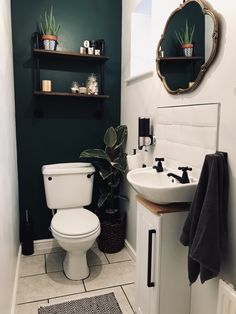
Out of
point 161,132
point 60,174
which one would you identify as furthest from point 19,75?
point 161,132

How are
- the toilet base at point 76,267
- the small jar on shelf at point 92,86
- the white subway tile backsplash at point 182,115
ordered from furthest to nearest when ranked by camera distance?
the small jar on shelf at point 92,86, the toilet base at point 76,267, the white subway tile backsplash at point 182,115

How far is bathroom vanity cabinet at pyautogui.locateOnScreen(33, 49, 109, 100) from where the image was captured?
2427 millimetres

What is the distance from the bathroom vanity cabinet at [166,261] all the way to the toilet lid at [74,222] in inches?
25.7

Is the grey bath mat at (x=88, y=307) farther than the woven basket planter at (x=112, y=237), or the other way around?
the woven basket planter at (x=112, y=237)

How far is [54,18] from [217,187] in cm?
216

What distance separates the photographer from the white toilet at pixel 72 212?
6.77ft

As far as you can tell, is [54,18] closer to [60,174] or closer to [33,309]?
[60,174]

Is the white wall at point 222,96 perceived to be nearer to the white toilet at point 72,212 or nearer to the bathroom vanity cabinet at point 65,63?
the bathroom vanity cabinet at point 65,63

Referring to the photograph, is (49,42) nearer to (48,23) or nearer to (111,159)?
(48,23)

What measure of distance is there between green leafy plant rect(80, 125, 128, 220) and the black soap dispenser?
2.27 ft

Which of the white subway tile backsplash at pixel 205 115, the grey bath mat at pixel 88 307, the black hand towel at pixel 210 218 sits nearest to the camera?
the black hand towel at pixel 210 218

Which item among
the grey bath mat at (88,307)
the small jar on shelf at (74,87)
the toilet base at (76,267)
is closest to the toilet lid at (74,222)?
the toilet base at (76,267)

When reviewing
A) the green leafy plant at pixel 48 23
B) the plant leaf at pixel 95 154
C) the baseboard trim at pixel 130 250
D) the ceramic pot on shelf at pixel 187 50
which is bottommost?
the baseboard trim at pixel 130 250

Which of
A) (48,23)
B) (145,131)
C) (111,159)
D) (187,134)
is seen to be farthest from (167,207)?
(48,23)
